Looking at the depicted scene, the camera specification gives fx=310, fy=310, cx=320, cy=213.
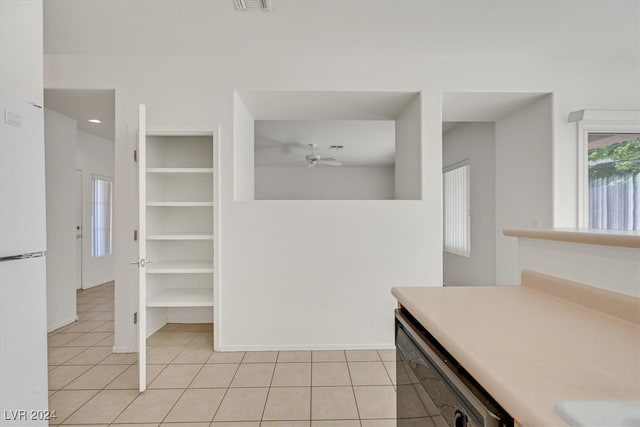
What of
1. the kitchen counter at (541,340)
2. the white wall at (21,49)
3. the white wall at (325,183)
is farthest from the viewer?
the white wall at (325,183)

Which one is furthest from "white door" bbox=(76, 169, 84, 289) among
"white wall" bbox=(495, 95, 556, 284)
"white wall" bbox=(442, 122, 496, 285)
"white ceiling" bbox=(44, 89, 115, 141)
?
"white wall" bbox=(495, 95, 556, 284)

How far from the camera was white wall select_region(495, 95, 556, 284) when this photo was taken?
3.11m

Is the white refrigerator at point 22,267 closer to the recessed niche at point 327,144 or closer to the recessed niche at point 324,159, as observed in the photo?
the recessed niche at point 327,144

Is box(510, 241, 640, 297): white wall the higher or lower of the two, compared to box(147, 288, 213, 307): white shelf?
higher

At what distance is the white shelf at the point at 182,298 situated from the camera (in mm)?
2916

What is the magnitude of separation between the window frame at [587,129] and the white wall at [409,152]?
1.44 metres

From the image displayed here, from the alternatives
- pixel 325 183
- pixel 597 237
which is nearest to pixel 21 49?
pixel 597 237

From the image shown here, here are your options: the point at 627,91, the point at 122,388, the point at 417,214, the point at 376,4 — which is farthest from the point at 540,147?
the point at 122,388

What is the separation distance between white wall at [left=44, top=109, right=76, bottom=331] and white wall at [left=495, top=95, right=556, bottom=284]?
203 inches

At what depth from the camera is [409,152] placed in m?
3.29

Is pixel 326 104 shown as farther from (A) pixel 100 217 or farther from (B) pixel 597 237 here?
(A) pixel 100 217

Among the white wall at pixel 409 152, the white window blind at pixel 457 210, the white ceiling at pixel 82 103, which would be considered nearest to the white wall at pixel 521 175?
the white window blind at pixel 457 210

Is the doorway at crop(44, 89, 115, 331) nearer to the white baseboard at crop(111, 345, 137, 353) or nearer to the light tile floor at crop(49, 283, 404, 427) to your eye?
the light tile floor at crop(49, 283, 404, 427)

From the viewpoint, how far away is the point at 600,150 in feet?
10.1
